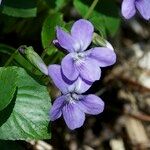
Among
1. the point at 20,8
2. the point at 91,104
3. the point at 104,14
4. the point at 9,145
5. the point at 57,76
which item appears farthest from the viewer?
the point at 104,14

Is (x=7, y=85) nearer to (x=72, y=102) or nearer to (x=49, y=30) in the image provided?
(x=72, y=102)

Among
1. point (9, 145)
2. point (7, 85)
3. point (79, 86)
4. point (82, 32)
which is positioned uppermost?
point (82, 32)

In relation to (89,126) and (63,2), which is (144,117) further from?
(63,2)

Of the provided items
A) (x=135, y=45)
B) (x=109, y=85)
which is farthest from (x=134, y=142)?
(x=135, y=45)

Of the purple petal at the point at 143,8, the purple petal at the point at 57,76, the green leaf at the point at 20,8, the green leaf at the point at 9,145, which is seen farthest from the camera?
the green leaf at the point at 20,8

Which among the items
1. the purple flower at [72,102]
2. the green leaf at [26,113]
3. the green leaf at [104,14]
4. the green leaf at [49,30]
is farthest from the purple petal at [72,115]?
the green leaf at [104,14]

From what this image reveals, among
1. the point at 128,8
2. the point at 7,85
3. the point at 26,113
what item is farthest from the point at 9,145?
the point at 128,8

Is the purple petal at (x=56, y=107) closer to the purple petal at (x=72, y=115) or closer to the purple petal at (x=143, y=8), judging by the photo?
the purple petal at (x=72, y=115)
